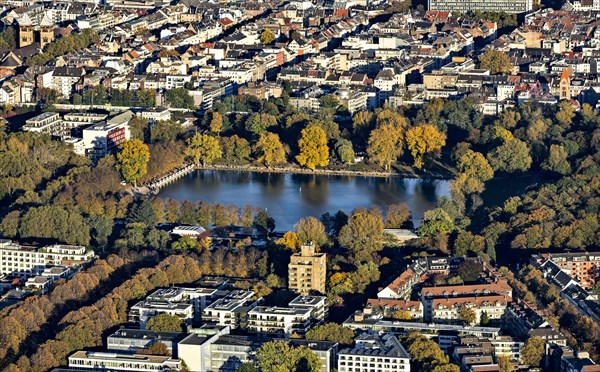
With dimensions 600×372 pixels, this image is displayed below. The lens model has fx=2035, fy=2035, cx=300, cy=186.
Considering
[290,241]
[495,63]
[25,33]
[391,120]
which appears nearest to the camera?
[290,241]

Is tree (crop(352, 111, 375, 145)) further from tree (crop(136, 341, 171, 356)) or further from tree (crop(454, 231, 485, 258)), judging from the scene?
tree (crop(136, 341, 171, 356))

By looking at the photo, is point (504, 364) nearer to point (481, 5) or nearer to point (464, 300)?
point (464, 300)

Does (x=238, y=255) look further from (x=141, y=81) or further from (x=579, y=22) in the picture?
(x=579, y=22)

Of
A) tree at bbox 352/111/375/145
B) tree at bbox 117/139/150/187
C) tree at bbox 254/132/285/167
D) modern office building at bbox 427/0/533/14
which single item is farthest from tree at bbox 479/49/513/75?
tree at bbox 117/139/150/187

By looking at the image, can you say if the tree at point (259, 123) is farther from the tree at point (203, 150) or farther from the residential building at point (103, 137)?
the residential building at point (103, 137)

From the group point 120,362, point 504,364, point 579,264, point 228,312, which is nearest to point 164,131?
point 579,264

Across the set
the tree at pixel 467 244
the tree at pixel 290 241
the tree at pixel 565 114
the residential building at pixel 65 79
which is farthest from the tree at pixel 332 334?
the residential building at pixel 65 79
